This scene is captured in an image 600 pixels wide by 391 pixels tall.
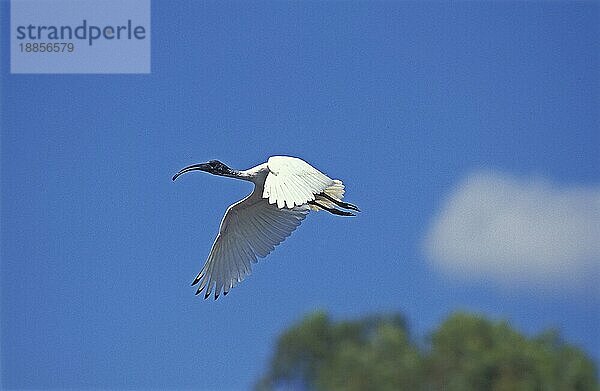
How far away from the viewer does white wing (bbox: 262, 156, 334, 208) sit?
5.23 meters

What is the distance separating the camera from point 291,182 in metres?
5.38

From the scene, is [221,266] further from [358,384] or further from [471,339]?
[471,339]

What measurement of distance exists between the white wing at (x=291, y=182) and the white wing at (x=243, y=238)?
0.56 metres

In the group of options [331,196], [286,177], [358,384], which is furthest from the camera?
[358,384]

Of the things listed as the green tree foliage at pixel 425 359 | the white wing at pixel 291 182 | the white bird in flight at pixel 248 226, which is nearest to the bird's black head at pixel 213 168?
the white bird in flight at pixel 248 226

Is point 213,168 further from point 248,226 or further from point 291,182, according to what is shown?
point 291,182

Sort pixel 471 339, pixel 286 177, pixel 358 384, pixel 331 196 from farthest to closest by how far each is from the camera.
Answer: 1. pixel 471 339
2. pixel 358 384
3. pixel 331 196
4. pixel 286 177

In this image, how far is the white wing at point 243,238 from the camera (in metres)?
6.31

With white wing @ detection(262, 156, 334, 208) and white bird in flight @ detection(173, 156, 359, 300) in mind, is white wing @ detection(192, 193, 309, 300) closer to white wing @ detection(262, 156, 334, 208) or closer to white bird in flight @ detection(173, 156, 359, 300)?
white bird in flight @ detection(173, 156, 359, 300)

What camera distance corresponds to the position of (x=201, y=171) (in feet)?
20.9

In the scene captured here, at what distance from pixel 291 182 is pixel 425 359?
8.35 meters

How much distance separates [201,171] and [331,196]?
646 millimetres

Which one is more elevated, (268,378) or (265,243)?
(268,378)

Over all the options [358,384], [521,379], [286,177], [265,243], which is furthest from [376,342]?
[286,177]
